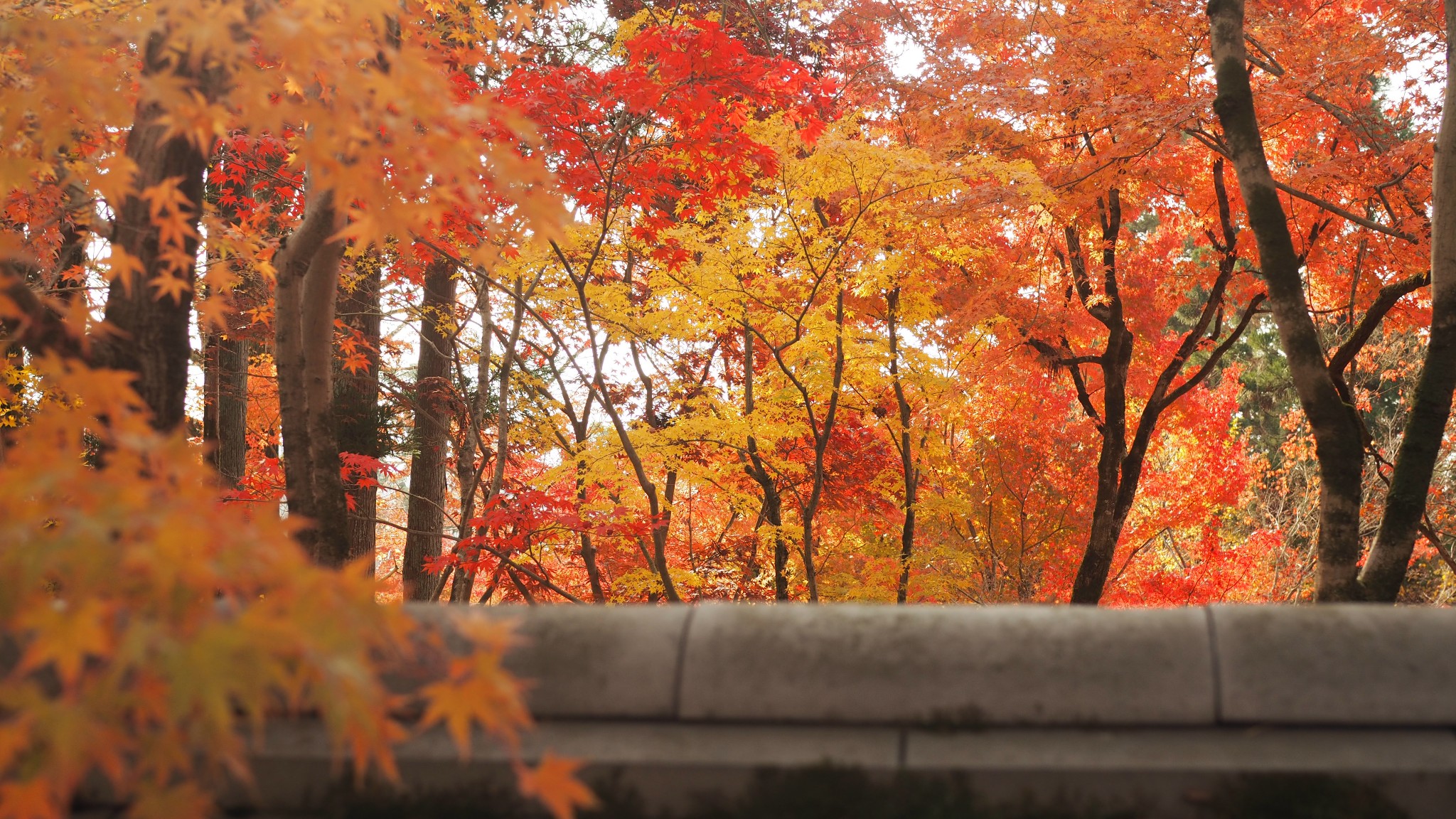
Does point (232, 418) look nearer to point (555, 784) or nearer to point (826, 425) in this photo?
point (826, 425)

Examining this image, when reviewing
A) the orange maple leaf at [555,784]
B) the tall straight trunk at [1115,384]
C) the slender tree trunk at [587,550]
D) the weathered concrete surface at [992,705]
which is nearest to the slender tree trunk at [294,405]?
the slender tree trunk at [587,550]

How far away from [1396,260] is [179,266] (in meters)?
9.01

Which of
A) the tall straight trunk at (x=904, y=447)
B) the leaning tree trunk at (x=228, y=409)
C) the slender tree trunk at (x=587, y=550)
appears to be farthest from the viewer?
the leaning tree trunk at (x=228, y=409)

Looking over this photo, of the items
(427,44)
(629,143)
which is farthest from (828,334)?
(427,44)

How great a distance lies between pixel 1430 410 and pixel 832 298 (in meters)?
4.53

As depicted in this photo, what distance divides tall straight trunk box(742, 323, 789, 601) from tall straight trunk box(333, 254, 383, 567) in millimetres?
3644

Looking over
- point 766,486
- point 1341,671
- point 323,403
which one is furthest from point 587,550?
point 1341,671

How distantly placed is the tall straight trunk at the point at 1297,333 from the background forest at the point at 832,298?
4.01 feet

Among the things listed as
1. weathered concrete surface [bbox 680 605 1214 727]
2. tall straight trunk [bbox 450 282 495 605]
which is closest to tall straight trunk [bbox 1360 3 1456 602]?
weathered concrete surface [bbox 680 605 1214 727]

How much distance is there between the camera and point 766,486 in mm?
9320

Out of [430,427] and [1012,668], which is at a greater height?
[430,427]

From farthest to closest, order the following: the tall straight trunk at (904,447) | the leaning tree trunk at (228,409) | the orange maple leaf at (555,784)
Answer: the leaning tree trunk at (228,409) → the tall straight trunk at (904,447) → the orange maple leaf at (555,784)

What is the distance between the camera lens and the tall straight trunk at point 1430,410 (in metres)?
4.55

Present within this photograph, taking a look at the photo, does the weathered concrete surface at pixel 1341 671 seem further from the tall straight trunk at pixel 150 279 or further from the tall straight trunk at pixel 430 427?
the tall straight trunk at pixel 430 427
